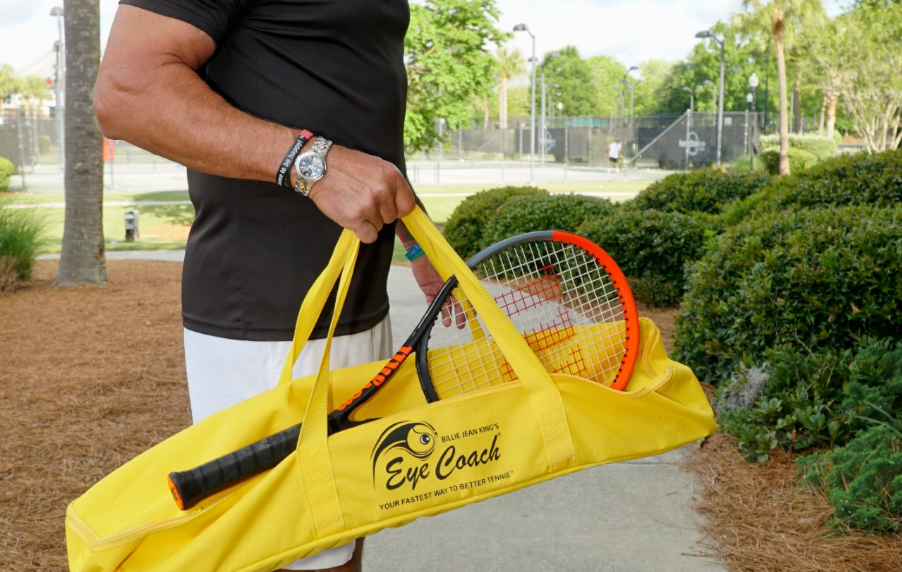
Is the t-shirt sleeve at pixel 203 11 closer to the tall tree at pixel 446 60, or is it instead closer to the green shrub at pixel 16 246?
the green shrub at pixel 16 246

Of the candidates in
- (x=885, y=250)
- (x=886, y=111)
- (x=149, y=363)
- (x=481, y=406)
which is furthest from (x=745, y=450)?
(x=886, y=111)

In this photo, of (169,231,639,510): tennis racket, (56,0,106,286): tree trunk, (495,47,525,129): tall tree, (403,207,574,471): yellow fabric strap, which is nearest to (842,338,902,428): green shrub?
(169,231,639,510): tennis racket

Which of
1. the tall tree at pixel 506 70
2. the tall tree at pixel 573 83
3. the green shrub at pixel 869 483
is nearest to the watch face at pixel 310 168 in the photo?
the green shrub at pixel 869 483

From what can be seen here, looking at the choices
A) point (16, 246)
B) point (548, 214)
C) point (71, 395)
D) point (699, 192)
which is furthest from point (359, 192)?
point (16, 246)

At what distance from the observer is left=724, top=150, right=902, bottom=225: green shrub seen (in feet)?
17.5

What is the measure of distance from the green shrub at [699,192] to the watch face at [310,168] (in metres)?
7.55

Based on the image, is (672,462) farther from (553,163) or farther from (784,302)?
(553,163)

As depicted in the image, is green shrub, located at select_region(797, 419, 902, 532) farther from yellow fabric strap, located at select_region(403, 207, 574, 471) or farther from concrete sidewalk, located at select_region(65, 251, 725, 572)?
yellow fabric strap, located at select_region(403, 207, 574, 471)

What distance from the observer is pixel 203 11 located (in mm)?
1476

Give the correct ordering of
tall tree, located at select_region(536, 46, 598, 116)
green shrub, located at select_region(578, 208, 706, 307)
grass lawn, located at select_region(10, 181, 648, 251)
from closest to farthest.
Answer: green shrub, located at select_region(578, 208, 706, 307), grass lawn, located at select_region(10, 181, 648, 251), tall tree, located at select_region(536, 46, 598, 116)

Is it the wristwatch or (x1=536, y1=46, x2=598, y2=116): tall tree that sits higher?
(x1=536, y1=46, x2=598, y2=116): tall tree

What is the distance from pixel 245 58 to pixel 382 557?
2.23 m

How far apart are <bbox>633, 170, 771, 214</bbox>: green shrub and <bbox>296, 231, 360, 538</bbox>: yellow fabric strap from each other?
7573mm

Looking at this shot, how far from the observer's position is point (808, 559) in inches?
119
